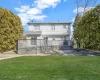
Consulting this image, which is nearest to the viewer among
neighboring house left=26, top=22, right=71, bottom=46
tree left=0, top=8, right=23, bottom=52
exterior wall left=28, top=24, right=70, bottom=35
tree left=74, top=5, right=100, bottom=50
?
tree left=74, top=5, right=100, bottom=50

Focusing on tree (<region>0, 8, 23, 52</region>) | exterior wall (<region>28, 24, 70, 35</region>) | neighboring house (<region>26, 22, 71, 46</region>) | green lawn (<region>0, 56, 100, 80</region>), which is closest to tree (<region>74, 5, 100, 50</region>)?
tree (<region>0, 8, 23, 52</region>)

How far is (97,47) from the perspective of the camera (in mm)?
27562

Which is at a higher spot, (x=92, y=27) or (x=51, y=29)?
(x=51, y=29)

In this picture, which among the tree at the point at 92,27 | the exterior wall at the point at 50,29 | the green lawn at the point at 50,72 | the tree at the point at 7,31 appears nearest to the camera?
the green lawn at the point at 50,72

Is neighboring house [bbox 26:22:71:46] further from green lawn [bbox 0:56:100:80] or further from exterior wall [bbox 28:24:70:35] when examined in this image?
green lawn [bbox 0:56:100:80]

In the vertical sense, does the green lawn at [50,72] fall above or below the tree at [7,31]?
below

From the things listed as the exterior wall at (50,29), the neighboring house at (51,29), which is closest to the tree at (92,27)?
the neighboring house at (51,29)

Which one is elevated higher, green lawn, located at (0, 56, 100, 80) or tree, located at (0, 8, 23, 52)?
tree, located at (0, 8, 23, 52)

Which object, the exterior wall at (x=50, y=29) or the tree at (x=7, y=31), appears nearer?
the tree at (x=7, y=31)

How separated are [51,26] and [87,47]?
17.9 metres

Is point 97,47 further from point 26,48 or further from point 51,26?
point 51,26

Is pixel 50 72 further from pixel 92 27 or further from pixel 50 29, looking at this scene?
pixel 50 29

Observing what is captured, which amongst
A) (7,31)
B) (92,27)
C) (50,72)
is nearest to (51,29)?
(7,31)

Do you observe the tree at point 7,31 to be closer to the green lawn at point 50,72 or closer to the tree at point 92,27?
the tree at point 92,27
